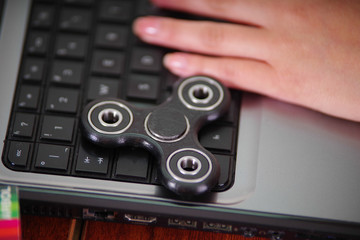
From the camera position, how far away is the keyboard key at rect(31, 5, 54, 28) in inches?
24.3

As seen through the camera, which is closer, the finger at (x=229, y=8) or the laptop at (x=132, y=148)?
the laptop at (x=132, y=148)

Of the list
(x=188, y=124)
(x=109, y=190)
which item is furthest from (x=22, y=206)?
(x=188, y=124)

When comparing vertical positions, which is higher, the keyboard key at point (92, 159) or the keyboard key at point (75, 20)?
the keyboard key at point (75, 20)

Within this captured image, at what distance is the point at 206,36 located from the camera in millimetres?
625

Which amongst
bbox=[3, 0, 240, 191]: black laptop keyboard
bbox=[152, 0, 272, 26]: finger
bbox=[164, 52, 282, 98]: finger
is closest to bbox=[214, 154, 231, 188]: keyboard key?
bbox=[3, 0, 240, 191]: black laptop keyboard

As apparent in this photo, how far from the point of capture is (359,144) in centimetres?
54

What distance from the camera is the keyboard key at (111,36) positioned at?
61 centimetres

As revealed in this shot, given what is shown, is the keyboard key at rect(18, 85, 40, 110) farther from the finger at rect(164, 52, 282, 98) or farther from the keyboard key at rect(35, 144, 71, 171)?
the finger at rect(164, 52, 282, 98)

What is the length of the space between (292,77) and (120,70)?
0.22 metres

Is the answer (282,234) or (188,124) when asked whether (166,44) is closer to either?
(188,124)

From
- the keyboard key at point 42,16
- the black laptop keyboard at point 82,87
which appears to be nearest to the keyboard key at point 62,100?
the black laptop keyboard at point 82,87

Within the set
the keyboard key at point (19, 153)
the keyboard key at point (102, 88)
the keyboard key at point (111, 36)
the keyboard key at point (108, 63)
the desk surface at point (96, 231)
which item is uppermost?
the keyboard key at point (111, 36)

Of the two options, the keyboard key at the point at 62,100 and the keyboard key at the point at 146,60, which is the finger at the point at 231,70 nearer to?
the keyboard key at the point at 146,60

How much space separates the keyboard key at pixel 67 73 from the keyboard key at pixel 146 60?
7 centimetres
